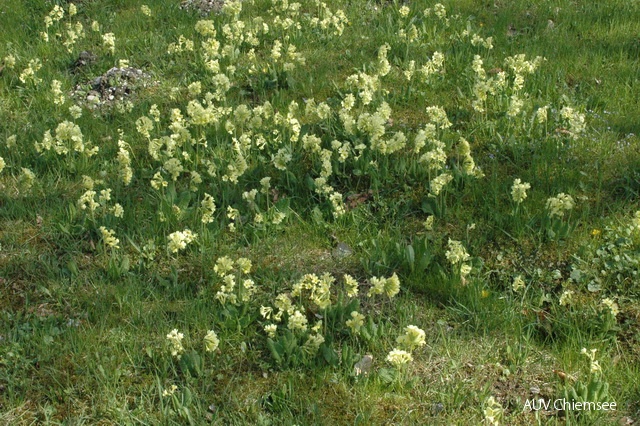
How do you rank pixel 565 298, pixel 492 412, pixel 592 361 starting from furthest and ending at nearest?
pixel 565 298, pixel 592 361, pixel 492 412

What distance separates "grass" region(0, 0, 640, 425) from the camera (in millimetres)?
3342

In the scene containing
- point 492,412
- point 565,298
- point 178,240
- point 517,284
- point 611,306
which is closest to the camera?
point 492,412

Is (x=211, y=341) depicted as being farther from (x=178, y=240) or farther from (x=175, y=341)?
(x=178, y=240)

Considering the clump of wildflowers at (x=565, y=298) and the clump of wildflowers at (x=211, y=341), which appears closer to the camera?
the clump of wildflowers at (x=211, y=341)

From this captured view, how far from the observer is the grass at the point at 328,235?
3342 mm

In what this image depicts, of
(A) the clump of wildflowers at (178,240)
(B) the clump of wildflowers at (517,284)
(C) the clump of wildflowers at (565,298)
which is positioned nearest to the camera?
(C) the clump of wildflowers at (565,298)

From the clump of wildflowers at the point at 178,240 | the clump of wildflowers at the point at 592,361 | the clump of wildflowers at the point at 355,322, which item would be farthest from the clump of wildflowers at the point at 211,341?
the clump of wildflowers at the point at 592,361

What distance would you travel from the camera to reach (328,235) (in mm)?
4340

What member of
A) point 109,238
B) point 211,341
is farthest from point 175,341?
point 109,238

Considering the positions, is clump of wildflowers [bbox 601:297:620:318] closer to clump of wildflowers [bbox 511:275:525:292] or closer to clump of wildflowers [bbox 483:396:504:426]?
clump of wildflowers [bbox 511:275:525:292]

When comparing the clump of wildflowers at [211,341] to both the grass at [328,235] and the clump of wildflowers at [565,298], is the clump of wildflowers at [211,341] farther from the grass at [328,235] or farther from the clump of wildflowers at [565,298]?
the clump of wildflowers at [565,298]

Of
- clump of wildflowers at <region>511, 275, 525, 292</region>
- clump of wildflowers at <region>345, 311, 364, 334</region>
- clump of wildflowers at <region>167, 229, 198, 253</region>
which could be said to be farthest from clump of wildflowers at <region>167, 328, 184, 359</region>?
clump of wildflowers at <region>511, 275, 525, 292</region>

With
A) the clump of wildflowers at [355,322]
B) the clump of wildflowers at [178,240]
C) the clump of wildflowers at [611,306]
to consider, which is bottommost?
the clump of wildflowers at [611,306]

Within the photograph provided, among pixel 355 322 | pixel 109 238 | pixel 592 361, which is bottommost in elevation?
pixel 592 361
